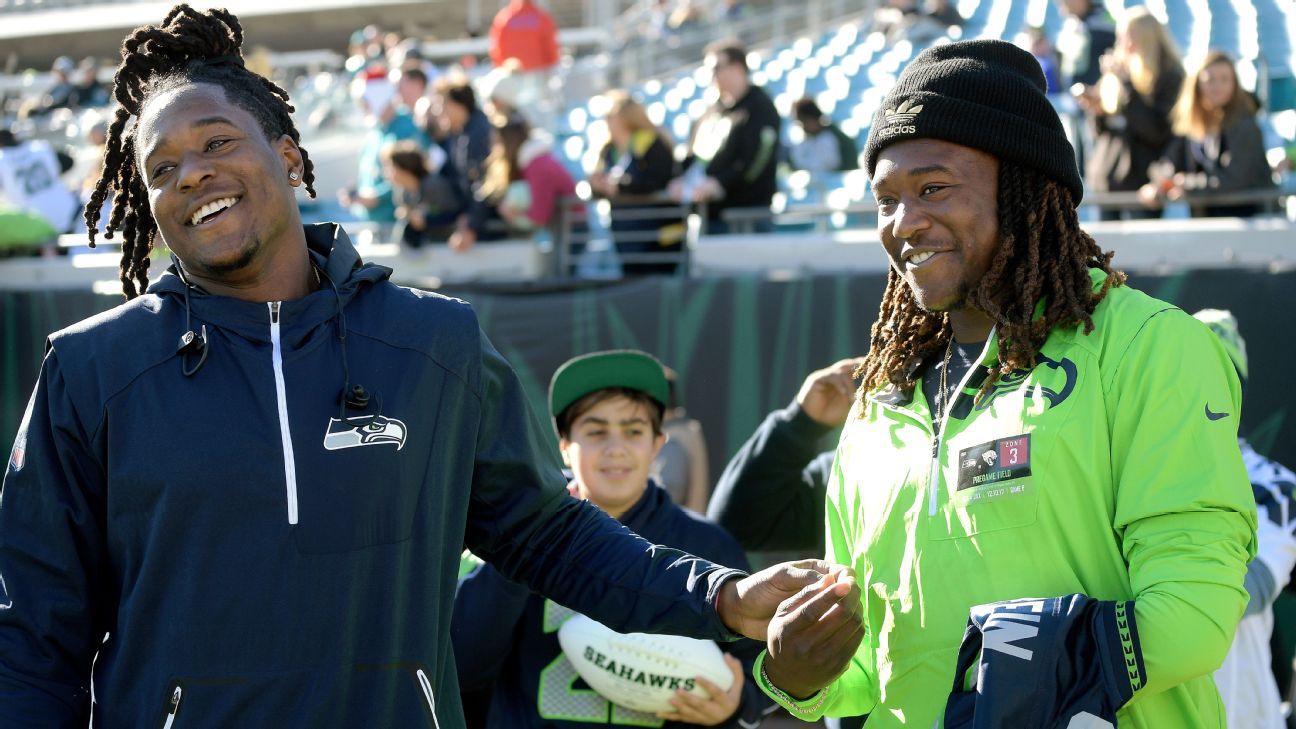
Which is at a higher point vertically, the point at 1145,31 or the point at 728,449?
the point at 1145,31

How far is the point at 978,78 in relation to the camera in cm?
261

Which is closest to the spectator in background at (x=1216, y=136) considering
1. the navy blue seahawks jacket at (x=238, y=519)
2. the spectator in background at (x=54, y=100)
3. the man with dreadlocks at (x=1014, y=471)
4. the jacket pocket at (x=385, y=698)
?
the man with dreadlocks at (x=1014, y=471)

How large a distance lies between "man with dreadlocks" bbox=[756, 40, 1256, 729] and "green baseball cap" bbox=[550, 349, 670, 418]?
1189 mm

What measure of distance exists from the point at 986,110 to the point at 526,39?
11.8 meters

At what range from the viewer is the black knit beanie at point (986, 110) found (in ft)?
8.49

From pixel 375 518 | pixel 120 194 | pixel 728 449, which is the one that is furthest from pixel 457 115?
pixel 375 518

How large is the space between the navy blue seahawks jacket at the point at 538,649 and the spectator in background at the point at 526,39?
10745 mm

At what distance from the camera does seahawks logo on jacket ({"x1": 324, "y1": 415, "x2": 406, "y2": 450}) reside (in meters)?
2.28

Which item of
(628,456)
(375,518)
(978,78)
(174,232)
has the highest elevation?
(978,78)

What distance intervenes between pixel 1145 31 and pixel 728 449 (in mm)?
2814

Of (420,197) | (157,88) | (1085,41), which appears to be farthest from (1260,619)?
(1085,41)

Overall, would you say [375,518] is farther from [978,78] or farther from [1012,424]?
[978,78]

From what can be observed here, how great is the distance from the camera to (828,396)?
3.63 metres

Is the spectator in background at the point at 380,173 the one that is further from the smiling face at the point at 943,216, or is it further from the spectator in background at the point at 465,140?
the smiling face at the point at 943,216
